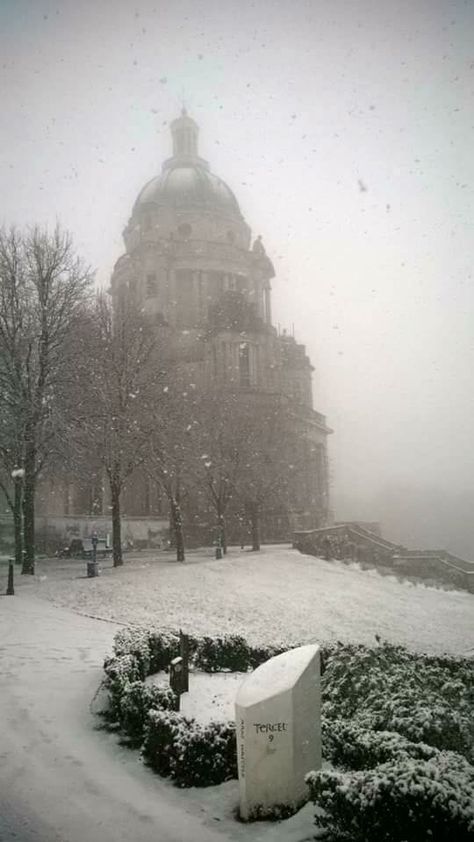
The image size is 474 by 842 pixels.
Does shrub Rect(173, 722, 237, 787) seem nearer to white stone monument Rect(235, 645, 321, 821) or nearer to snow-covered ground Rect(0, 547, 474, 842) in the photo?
snow-covered ground Rect(0, 547, 474, 842)

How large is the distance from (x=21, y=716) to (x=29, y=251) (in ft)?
65.4

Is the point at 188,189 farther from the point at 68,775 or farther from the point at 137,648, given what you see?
the point at 68,775

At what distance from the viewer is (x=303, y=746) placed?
582cm

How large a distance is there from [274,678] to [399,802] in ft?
5.05

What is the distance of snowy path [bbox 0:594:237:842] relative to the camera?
5.35 m

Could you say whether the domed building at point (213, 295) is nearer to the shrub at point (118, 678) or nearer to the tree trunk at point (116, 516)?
the tree trunk at point (116, 516)

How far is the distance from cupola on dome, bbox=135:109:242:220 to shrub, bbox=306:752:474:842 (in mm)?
57290

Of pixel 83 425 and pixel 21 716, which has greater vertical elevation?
pixel 83 425

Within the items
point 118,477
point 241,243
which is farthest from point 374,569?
point 241,243

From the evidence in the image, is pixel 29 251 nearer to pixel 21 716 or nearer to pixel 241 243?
pixel 21 716

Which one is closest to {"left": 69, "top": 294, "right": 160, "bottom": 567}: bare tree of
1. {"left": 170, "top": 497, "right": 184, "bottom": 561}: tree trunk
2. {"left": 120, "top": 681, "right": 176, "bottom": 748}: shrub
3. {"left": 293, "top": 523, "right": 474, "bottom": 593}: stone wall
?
{"left": 170, "top": 497, "right": 184, "bottom": 561}: tree trunk

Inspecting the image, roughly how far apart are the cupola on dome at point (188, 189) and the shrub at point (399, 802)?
57.3 meters

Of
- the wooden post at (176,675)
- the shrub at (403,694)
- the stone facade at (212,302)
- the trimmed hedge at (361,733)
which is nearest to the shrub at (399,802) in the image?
the trimmed hedge at (361,733)

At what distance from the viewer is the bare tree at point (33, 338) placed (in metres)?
22.6
